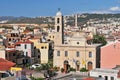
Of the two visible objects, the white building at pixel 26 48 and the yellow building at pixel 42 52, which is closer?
the white building at pixel 26 48

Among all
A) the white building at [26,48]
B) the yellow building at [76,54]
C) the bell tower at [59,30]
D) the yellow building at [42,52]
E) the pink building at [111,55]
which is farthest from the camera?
the yellow building at [42,52]

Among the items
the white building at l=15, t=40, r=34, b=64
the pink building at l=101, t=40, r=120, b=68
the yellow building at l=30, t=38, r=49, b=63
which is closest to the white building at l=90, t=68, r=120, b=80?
the pink building at l=101, t=40, r=120, b=68

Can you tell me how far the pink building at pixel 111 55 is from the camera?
42.0 metres

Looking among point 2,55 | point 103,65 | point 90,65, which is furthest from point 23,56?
point 103,65

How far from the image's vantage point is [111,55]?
42125 mm

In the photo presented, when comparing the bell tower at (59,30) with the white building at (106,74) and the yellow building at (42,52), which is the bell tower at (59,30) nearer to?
the yellow building at (42,52)

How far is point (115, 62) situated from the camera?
41.9m

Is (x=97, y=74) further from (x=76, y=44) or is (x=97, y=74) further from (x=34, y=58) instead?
(x=34, y=58)

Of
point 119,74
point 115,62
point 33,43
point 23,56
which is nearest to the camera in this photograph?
point 119,74

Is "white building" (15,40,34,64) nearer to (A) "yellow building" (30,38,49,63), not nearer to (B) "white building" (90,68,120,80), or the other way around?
(A) "yellow building" (30,38,49,63)

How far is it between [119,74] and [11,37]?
4781cm

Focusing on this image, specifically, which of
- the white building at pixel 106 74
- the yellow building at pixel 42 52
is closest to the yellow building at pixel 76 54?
the yellow building at pixel 42 52

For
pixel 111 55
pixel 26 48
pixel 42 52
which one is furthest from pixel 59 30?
pixel 111 55

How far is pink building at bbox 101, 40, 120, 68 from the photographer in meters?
42.0
